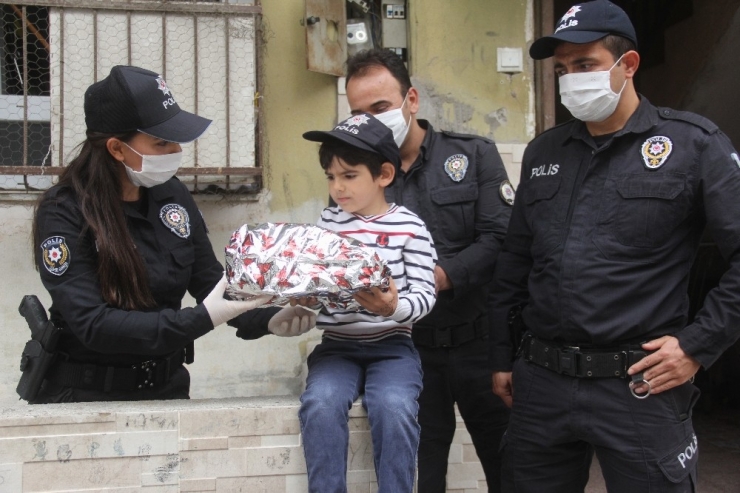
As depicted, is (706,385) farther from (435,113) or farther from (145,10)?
(145,10)

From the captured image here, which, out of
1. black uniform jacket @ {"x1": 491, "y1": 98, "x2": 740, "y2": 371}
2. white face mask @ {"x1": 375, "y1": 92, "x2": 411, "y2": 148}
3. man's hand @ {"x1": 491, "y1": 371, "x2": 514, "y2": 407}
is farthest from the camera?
white face mask @ {"x1": 375, "y1": 92, "x2": 411, "y2": 148}

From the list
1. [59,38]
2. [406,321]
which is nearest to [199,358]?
[59,38]

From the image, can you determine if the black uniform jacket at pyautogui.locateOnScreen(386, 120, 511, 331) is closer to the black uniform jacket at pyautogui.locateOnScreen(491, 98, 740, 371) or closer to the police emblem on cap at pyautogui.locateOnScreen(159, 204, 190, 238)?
the black uniform jacket at pyautogui.locateOnScreen(491, 98, 740, 371)

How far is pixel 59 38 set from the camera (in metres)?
3.58

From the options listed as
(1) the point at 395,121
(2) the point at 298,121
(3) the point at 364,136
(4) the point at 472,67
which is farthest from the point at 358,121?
(4) the point at 472,67

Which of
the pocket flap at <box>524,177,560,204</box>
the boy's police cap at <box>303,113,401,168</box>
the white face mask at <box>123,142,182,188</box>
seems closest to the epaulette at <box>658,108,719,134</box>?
the pocket flap at <box>524,177,560,204</box>

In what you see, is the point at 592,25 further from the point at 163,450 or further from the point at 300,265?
the point at 163,450

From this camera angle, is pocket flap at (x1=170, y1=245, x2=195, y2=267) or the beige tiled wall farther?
pocket flap at (x1=170, y1=245, x2=195, y2=267)

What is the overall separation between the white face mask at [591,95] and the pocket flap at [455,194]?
0.63 metres

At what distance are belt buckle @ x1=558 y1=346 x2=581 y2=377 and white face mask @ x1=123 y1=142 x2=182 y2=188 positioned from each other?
1.32 m

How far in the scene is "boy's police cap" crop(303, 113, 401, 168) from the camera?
2389 mm

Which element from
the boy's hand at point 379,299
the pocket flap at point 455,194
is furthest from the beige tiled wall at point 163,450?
the pocket flap at point 455,194

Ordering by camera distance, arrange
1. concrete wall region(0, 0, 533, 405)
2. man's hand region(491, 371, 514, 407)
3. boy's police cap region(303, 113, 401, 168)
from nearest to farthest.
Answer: boy's police cap region(303, 113, 401, 168) → man's hand region(491, 371, 514, 407) → concrete wall region(0, 0, 533, 405)

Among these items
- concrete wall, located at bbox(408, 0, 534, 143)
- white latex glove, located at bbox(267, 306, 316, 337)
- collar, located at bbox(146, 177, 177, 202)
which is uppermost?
concrete wall, located at bbox(408, 0, 534, 143)
